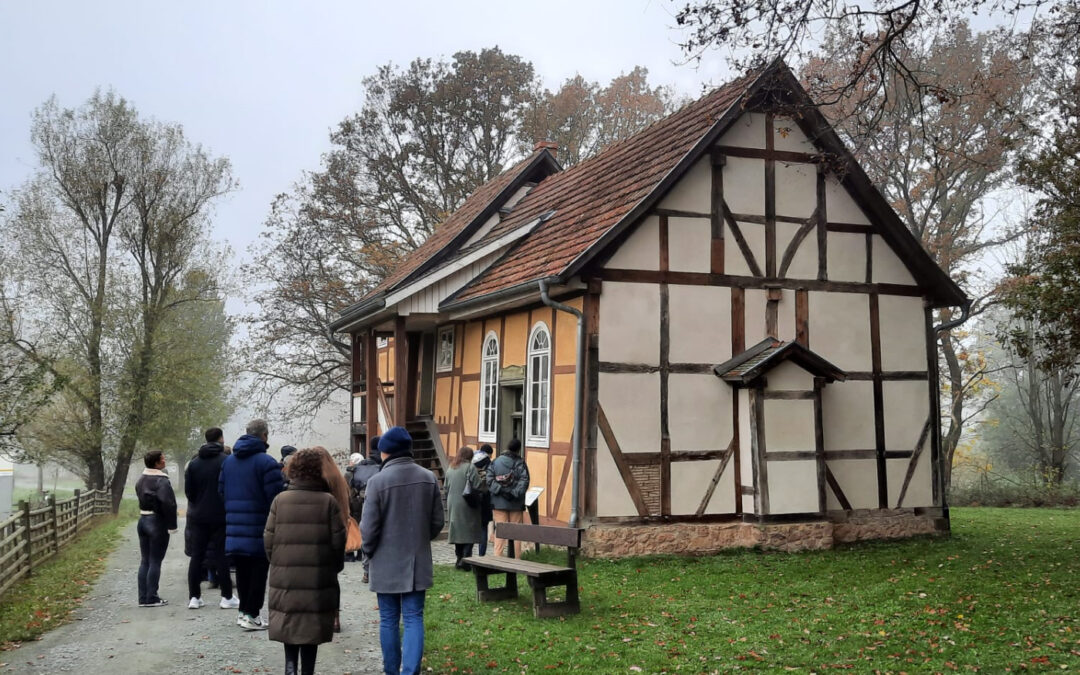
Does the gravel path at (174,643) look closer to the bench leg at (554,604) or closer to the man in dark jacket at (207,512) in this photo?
the man in dark jacket at (207,512)

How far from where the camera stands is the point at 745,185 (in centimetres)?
1441

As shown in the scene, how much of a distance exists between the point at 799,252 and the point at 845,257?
0.82 metres

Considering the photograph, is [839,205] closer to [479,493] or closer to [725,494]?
[725,494]

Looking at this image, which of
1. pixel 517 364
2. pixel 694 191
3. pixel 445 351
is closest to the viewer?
pixel 694 191

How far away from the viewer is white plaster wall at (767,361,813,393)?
1357 cm

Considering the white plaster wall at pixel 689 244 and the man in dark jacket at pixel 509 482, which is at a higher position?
the white plaster wall at pixel 689 244

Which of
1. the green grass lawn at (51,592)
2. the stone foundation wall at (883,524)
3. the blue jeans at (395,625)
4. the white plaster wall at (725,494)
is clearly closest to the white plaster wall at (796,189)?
the white plaster wall at (725,494)

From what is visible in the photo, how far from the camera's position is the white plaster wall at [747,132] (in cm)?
1436

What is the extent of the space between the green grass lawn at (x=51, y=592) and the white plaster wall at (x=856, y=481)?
1009 cm

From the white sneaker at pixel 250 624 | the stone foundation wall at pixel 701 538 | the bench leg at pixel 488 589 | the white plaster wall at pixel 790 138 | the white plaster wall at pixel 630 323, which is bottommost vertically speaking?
the white sneaker at pixel 250 624

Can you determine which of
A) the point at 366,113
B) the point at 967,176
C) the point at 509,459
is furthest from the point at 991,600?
the point at 366,113

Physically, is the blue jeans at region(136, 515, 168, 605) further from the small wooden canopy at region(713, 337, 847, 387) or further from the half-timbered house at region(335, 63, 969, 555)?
the small wooden canopy at region(713, 337, 847, 387)

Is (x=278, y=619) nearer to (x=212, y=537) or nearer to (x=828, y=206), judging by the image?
(x=212, y=537)

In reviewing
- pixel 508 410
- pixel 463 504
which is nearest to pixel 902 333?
pixel 508 410
